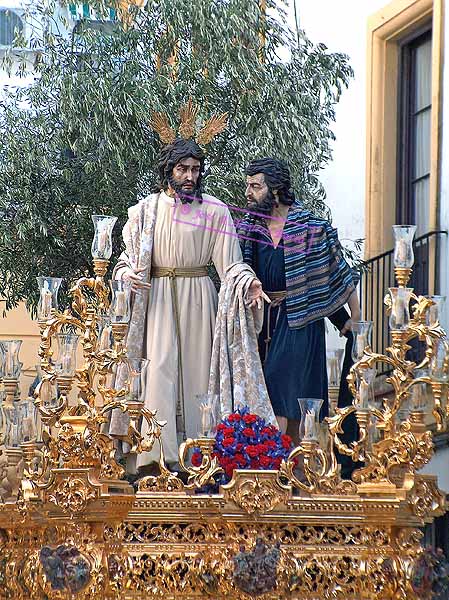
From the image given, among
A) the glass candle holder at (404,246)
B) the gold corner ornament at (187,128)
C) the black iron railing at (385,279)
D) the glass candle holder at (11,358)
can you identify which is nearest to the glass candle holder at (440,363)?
the glass candle holder at (404,246)

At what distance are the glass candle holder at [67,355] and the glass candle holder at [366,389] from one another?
1.19 metres

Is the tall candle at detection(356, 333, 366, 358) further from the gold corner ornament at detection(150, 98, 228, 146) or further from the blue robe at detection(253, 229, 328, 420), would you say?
the gold corner ornament at detection(150, 98, 228, 146)

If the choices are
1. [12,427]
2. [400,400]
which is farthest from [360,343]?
[12,427]

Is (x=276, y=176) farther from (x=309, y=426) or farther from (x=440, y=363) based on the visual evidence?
(x=309, y=426)

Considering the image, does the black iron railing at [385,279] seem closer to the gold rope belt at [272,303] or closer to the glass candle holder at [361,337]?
the gold rope belt at [272,303]

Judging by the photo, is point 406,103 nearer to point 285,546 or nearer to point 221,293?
point 221,293

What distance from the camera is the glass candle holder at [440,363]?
29.9ft

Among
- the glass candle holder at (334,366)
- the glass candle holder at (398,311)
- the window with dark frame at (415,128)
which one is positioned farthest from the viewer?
the window with dark frame at (415,128)

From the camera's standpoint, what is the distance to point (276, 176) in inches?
407

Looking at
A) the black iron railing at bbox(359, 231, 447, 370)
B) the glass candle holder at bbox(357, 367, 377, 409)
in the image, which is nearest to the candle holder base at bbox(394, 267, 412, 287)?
the glass candle holder at bbox(357, 367, 377, 409)

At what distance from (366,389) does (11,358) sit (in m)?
1.49

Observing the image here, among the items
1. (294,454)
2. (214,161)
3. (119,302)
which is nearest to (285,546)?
(294,454)

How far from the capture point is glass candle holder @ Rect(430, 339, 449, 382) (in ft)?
29.9

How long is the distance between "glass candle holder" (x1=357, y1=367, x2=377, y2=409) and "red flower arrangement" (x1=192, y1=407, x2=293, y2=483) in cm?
44
